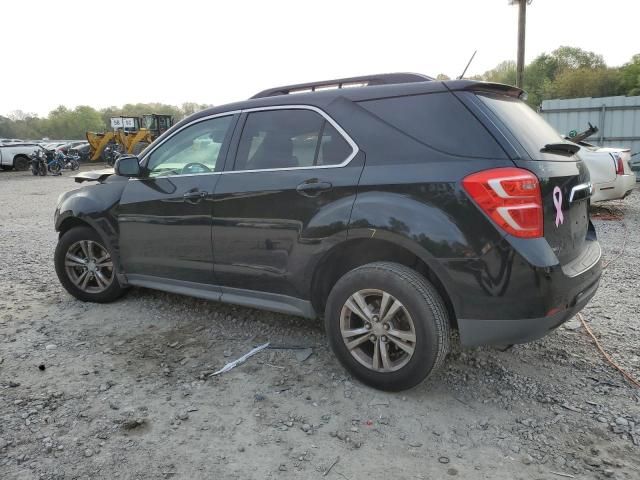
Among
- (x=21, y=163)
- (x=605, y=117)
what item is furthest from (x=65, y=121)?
(x=605, y=117)

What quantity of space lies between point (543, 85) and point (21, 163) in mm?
54514

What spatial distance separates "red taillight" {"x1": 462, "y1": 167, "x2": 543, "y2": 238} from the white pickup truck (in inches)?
1034

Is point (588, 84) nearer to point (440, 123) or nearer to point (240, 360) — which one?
point (440, 123)

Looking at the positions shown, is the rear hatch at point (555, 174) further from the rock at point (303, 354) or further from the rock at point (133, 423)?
the rock at point (133, 423)

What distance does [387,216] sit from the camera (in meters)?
2.88

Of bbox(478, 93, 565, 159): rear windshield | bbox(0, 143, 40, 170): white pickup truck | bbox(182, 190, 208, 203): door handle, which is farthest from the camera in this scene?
bbox(0, 143, 40, 170): white pickup truck

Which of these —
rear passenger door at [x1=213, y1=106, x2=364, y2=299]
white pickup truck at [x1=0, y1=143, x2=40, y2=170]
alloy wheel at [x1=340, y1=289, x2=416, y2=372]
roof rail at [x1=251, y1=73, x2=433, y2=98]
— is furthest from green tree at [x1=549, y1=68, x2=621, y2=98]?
alloy wheel at [x1=340, y1=289, x2=416, y2=372]

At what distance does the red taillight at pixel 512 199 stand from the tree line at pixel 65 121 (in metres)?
86.1

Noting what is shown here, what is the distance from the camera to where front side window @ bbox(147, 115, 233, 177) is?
3826 mm

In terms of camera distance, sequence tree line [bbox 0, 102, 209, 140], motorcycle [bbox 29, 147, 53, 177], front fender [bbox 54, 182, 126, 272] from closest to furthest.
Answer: front fender [bbox 54, 182, 126, 272] < motorcycle [bbox 29, 147, 53, 177] < tree line [bbox 0, 102, 209, 140]

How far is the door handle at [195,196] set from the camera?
3724mm

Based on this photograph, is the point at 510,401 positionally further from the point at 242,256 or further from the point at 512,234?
the point at 242,256

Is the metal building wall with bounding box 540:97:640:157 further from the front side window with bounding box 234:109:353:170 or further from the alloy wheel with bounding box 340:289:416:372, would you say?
the alloy wheel with bounding box 340:289:416:372

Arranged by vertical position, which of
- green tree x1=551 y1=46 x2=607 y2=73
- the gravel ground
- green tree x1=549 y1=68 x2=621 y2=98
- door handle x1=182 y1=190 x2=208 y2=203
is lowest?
the gravel ground
